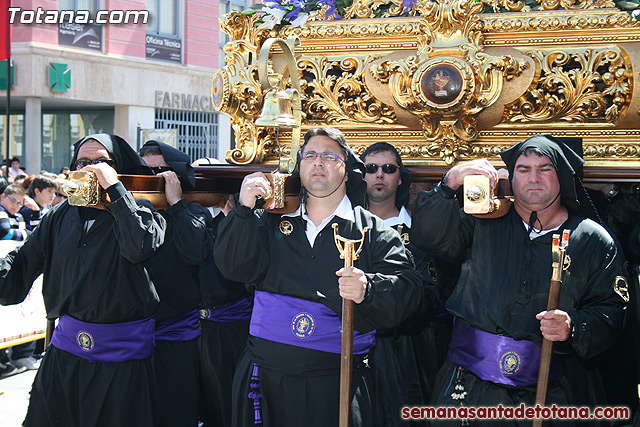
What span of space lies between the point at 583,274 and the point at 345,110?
170cm

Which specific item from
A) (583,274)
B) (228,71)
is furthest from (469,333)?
(228,71)

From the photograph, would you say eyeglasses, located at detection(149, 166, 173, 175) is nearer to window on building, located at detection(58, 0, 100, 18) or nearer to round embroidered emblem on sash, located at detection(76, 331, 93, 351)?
round embroidered emblem on sash, located at detection(76, 331, 93, 351)

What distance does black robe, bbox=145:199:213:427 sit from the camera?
13.7 feet

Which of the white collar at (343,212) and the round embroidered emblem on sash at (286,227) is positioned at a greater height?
the white collar at (343,212)

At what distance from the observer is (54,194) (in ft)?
25.1

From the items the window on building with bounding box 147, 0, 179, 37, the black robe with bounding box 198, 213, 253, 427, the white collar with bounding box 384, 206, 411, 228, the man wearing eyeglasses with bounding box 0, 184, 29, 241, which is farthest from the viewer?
the window on building with bounding box 147, 0, 179, 37

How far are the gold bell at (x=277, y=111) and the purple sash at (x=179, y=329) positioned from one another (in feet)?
5.12

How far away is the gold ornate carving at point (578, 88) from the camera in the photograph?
370cm

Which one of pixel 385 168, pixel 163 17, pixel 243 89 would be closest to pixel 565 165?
pixel 385 168

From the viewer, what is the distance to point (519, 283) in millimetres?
3113

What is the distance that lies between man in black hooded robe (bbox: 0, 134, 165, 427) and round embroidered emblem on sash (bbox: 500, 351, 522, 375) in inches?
68.6

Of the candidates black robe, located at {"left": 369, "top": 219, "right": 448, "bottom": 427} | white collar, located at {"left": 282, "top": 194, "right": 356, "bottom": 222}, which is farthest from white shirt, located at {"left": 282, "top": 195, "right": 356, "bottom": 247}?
black robe, located at {"left": 369, "top": 219, "right": 448, "bottom": 427}

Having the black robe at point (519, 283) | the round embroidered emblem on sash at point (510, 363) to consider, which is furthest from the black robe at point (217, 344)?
the round embroidered emblem on sash at point (510, 363)

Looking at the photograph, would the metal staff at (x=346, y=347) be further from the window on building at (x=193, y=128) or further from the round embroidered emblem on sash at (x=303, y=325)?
the window on building at (x=193, y=128)
